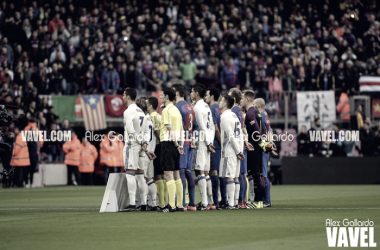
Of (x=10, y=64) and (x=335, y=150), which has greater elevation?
(x=10, y=64)

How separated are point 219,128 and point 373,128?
14.5 meters

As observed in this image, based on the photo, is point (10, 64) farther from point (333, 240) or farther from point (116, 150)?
point (333, 240)

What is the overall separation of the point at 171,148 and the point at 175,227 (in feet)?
10.0

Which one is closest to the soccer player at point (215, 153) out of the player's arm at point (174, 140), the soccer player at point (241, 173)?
the soccer player at point (241, 173)

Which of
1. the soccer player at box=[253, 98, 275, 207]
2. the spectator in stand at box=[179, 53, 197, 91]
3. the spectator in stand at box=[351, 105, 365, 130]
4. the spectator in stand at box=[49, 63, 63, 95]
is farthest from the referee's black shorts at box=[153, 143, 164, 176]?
the spectator in stand at box=[351, 105, 365, 130]

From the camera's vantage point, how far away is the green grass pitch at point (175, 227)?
8.69m

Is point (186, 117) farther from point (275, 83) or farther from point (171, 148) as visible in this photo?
point (275, 83)

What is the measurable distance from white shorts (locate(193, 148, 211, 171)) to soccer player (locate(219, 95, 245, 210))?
1.04ft

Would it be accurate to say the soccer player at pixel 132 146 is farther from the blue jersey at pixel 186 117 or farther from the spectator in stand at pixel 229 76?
the spectator in stand at pixel 229 76

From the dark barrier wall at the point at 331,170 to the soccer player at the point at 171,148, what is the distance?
13991 millimetres

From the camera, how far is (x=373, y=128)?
1099 inches

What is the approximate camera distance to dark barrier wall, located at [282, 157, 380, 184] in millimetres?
26594

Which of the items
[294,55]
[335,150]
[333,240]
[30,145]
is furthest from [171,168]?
[294,55]
